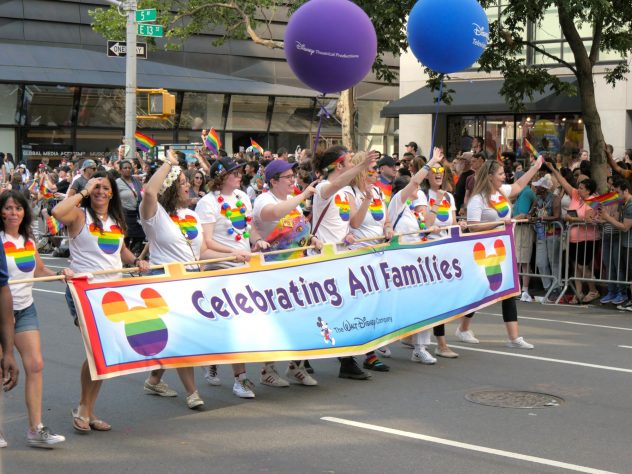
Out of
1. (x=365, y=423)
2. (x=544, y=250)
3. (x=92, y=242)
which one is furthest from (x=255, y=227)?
(x=544, y=250)

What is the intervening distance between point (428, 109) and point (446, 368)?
55.0 ft

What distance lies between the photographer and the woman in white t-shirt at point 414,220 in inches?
387

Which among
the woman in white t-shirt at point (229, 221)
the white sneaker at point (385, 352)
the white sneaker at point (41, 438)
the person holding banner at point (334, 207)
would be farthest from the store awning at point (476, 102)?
the white sneaker at point (41, 438)

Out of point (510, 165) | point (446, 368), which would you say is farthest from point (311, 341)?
point (510, 165)

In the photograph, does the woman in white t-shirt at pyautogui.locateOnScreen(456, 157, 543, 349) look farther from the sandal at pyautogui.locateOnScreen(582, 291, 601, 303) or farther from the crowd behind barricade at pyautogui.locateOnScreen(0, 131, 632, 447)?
Result: the sandal at pyautogui.locateOnScreen(582, 291, 601, 303)

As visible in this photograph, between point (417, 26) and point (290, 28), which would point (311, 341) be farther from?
point (417, 26)

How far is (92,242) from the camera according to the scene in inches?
289

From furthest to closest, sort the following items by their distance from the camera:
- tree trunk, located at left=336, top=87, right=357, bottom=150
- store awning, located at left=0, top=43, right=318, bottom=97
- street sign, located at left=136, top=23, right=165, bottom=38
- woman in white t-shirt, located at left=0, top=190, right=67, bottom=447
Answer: store awning, located at left=0, top=43, right=318, bottom=97
tree trunk, located at left=336, top=87, right=357, bottom=150
street sign, located at left=136, top=23, right=165, bottom=38
woman in white t-shirt, located at left=0, top=190, right=67, bottom=447

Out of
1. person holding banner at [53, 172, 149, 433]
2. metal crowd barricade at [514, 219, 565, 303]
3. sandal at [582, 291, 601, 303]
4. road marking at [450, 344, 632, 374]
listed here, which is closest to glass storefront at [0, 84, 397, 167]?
metal crowd barricade at [514, 219, 565, 303]

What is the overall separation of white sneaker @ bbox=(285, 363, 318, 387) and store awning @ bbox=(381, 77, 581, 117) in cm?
1495

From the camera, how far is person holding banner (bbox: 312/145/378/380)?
892 centimetres

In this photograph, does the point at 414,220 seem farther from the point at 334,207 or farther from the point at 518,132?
the point at 518,132

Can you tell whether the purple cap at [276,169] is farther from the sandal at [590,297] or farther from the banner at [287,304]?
the sandal at [590,297]

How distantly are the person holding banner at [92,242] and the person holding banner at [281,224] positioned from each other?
4.83 ft
